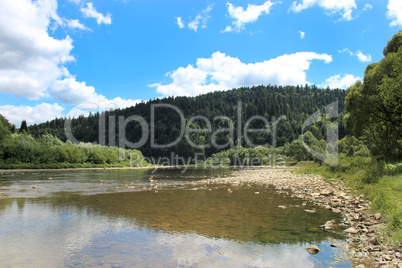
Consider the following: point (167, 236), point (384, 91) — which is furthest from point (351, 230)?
point (384, 91)

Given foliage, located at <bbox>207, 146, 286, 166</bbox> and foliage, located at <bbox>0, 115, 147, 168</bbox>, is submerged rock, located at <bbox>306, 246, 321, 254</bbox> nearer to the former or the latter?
foliage, located at <bbox>0, 115, 147, 168</bbox>

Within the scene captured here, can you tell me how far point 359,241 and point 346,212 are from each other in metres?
4.93

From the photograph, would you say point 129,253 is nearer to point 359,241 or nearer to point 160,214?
point 160,214

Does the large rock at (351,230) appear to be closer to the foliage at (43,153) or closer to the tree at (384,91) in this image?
the tree at (384,91)

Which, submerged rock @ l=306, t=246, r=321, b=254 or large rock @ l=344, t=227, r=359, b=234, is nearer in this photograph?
submerged rock @ l=306, t=246, r=321, b=254

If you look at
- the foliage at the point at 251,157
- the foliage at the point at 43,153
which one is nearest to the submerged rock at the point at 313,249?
the foliage at the point at 43,153

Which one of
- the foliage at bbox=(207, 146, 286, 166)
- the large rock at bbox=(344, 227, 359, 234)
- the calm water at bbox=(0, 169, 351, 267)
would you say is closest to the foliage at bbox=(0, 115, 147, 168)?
the foliage at bbox=(207, 146, 286, 166)

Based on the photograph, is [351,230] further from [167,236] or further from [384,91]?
[384,91]

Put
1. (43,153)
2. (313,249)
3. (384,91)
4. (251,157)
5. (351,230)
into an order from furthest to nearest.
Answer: (251,157), (43,153), (384,91), (351,230), (313,249)

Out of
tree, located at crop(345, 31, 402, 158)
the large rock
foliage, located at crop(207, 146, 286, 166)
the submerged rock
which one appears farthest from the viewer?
foliage, located at crop(207, 146, 286, 166)

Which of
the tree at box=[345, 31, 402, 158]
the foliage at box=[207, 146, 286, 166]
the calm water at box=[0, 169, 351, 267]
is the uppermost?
the tree at box=[345, 31, 402, 158]

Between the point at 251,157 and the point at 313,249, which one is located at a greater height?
the point at 313,249

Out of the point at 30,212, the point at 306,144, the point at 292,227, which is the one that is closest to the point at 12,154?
the point at 30,212

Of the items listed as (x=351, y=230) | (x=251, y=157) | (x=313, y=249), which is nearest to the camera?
(x=313, y=249)
